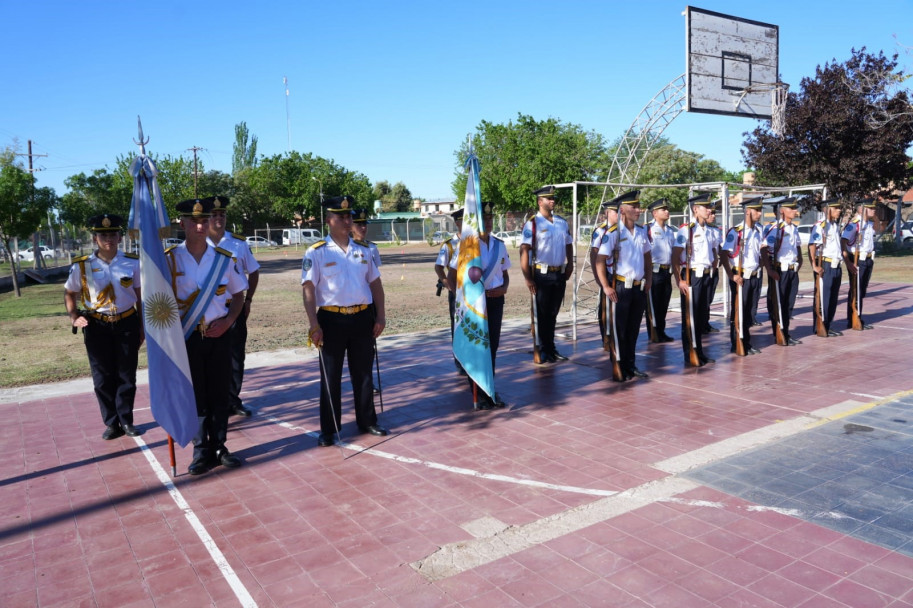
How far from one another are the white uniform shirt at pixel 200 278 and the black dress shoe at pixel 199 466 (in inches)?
42.9

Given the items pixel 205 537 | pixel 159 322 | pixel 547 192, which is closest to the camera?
pixel 205 537

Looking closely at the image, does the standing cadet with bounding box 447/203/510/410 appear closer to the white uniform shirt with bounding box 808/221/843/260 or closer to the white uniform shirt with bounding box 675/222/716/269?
the white uniform shirt with bounding box 675/222/716/269

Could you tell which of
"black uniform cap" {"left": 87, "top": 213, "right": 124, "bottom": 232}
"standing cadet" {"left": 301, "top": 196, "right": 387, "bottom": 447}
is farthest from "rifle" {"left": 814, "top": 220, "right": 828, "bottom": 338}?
"black uniform cap" {"left": 87, "top": 213, "right": 124, "bottom": 232}

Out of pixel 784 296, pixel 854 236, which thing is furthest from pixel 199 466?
pixel 854 236

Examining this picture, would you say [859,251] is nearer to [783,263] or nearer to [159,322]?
[783,263]

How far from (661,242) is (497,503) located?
6153 mm

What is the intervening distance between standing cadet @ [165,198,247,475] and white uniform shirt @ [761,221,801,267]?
7620 mm

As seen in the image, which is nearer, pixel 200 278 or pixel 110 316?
pixel 200 278

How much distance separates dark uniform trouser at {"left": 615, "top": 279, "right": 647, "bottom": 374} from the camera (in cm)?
762

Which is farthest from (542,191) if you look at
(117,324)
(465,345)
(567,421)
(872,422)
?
(117,324)

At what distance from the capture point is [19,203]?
70.0 ft

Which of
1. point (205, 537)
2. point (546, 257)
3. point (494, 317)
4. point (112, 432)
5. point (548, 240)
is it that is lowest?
point (205, 537)

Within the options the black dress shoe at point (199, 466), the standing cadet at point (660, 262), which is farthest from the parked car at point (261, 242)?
the black dress shoe at point (199, 466)

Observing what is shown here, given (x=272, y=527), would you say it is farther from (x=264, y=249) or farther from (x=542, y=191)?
(x=264, y=249)
